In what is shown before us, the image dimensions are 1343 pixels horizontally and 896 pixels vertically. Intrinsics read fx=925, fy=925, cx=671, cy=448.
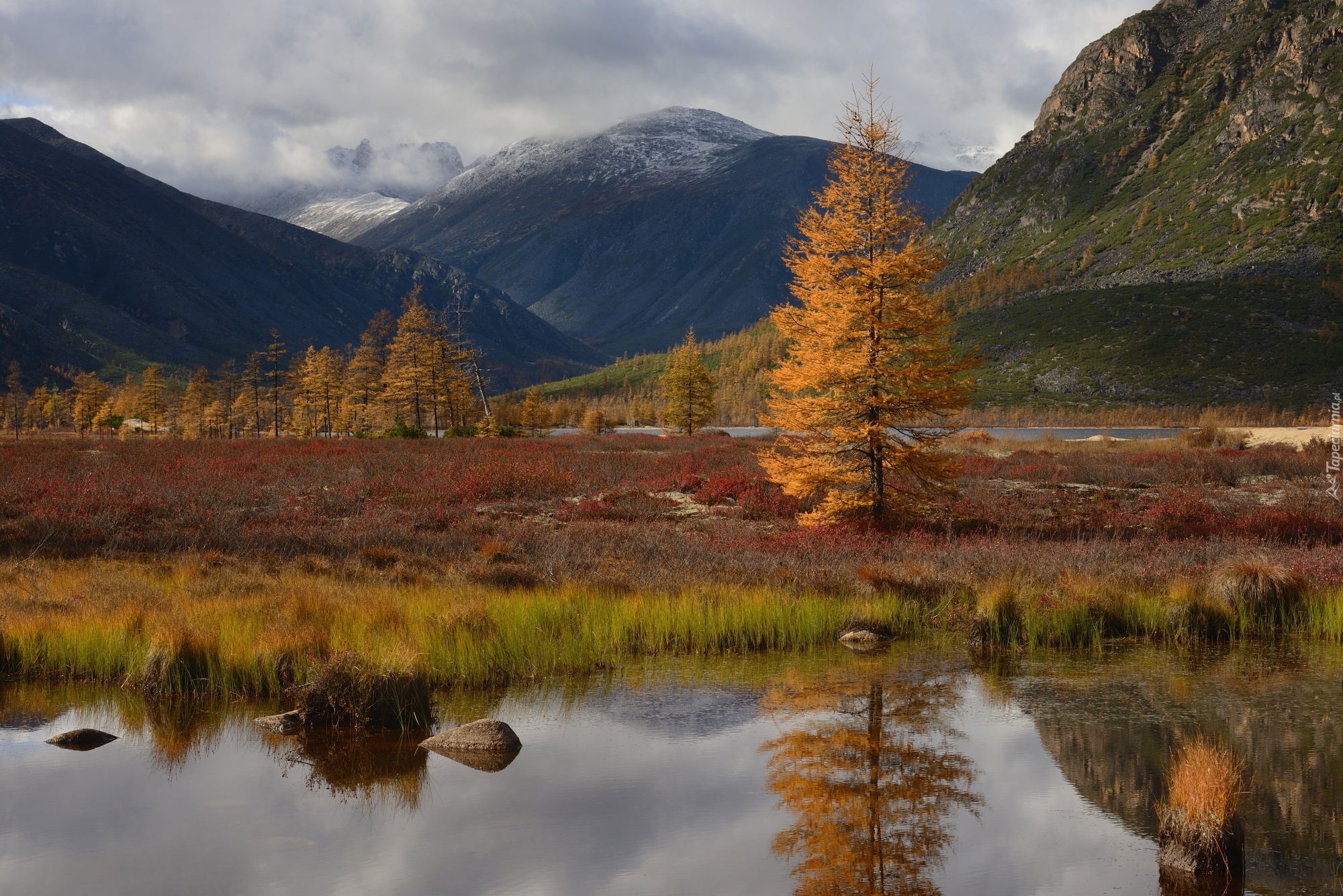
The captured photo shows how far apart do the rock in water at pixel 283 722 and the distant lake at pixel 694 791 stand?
0.20m

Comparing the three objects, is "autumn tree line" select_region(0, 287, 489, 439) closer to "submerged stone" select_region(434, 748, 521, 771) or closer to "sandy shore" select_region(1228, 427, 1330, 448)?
"sandy shore" select_region(1228, 427, 1330, 448)

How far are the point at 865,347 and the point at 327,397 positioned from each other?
234 ft

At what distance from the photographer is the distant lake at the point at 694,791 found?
249 inches

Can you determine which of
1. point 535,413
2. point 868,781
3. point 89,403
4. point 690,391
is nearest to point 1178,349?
point 690,391

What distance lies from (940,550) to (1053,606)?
16.0 ft

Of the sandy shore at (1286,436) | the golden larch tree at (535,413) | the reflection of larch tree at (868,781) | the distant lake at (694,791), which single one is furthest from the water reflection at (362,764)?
the golden larch tree at (535,413)

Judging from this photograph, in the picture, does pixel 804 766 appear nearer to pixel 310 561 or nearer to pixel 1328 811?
pixel 1328 811

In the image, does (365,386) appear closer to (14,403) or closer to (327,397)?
(327,397)

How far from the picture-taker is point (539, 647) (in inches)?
460

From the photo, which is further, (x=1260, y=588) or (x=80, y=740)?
(x=1260, y=588)

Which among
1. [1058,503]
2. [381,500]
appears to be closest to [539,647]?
[381,500]

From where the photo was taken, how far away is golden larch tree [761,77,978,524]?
2062 centimetres

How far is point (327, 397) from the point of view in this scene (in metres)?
82.8

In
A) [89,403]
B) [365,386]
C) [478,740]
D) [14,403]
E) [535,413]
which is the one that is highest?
[365,386]
